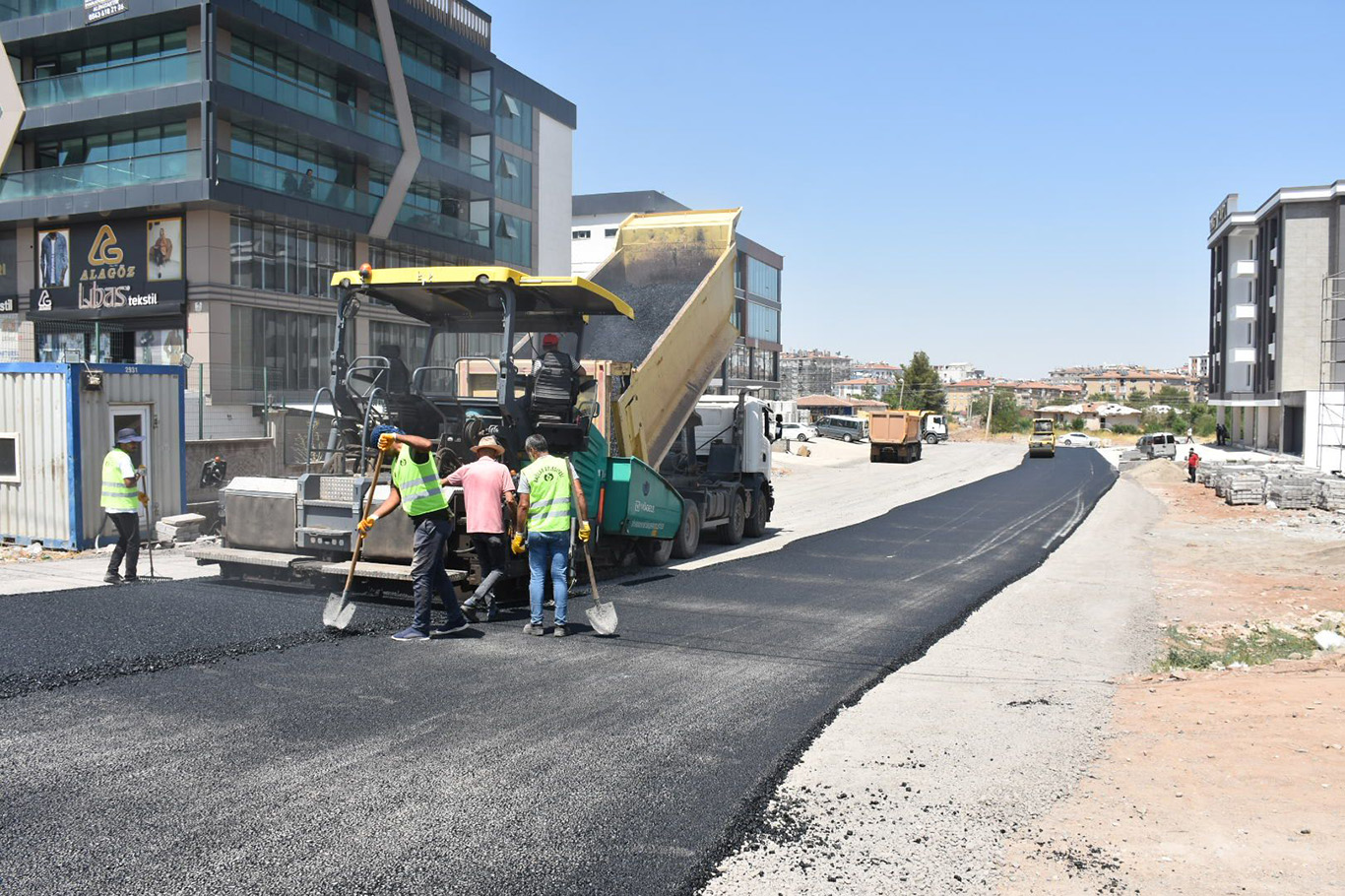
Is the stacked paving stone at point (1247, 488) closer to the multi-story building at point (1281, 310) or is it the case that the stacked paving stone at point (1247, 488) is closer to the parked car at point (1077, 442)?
the multi-story building at point (1281, 310)

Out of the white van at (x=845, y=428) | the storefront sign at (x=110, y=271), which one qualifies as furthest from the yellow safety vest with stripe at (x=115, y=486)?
the white van at (x=845, y=428)

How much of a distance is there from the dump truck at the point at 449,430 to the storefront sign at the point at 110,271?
17380mm

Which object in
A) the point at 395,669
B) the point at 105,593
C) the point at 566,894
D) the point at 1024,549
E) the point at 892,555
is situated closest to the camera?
the point at 566,894

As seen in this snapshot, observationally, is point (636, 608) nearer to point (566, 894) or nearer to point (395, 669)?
point (395, 669)

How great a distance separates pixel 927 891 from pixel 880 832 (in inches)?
22.8

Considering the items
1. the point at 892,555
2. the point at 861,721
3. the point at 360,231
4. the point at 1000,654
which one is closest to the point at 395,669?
the point at 861,721

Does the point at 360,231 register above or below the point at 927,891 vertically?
above

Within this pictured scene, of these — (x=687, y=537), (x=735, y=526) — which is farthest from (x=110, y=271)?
(x=687, y=537)

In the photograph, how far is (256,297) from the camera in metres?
26.4

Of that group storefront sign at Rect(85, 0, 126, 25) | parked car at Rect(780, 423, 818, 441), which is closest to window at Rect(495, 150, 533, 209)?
storefront sign at Rect(85, 0, 126, 25)

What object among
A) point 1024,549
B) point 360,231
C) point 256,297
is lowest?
point 1024,549

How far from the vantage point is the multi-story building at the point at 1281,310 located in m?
49.0

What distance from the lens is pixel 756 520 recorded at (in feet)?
55.6

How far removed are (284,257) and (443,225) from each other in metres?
6.63
